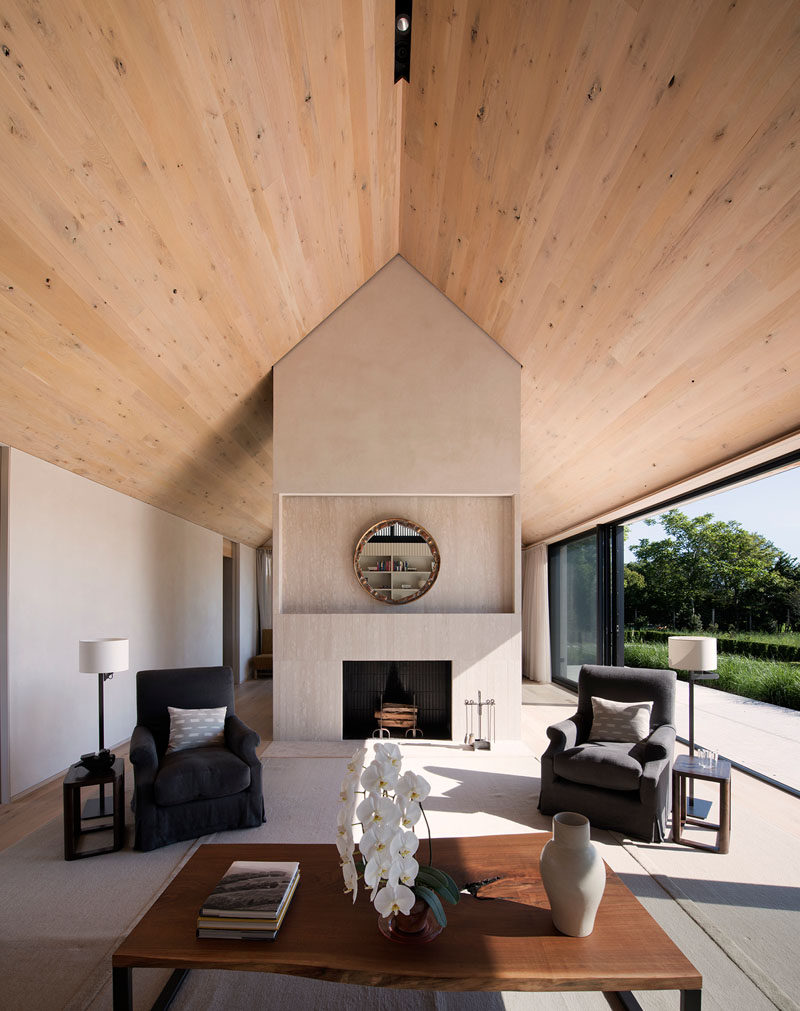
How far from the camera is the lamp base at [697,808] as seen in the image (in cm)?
354

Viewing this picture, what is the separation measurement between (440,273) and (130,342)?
109 inches

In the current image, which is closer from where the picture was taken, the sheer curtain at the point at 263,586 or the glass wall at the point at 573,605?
the glass wall at the point at 573,605

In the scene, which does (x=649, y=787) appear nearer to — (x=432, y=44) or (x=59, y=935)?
(x=59, y=935)

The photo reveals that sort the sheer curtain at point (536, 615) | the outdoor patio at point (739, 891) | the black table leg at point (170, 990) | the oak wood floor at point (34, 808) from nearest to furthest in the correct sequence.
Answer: the black table leg at point (170, 990)
the outdoor patio at point (739, 891)
the oak wood floor at point (34, 808)
the sheer curtain at point (536, 615)

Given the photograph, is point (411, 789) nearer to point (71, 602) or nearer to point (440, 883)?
point (440, 883)

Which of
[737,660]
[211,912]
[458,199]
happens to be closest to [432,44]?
[458,199]

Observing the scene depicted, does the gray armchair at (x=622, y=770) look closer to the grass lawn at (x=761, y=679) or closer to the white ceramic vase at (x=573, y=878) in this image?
the grass lawn at (x=761, y=679)

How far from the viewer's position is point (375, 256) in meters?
5.45

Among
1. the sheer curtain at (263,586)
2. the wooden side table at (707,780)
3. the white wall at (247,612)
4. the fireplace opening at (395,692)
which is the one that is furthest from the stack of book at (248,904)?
the sheer curtain at (263,586)

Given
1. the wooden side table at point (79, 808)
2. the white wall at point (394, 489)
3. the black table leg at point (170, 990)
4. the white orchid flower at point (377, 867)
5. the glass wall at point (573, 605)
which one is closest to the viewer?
the white orchid flower at point (377, 867)

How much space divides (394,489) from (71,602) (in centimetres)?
263

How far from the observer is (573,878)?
177 cm

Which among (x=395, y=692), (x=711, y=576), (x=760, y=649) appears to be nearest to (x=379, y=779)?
(x=395, y=692)

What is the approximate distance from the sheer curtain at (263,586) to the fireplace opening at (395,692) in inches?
193
